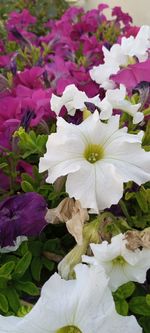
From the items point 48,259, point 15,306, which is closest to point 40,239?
point 48,259

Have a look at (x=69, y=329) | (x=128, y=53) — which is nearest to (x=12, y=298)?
(x=69, y=329)

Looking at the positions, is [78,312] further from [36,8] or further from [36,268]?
[36,8]

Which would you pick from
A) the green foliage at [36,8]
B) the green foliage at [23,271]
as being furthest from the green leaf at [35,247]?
the green foliage at [36,8]

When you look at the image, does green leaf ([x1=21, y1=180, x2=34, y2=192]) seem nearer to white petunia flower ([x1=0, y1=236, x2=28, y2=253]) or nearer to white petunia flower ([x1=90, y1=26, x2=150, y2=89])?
white petunia flower ([x1=0, y1=236, x2=28, y2=253])

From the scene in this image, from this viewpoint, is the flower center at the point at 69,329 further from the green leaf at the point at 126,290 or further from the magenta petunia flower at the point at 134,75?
the magenta petunia flower at the point at 134,75

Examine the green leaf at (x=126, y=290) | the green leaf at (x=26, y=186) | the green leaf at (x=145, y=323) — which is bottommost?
the green leaf at (x=145, y=323)

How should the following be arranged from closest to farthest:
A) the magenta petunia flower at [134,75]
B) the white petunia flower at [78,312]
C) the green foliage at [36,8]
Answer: the white petunia flower at [78,312], the magenta petunia flower at [134,75], the green foliage at [36,8]

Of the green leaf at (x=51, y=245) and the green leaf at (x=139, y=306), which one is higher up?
the green leaf at (x=51, y=245)
